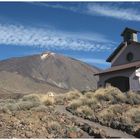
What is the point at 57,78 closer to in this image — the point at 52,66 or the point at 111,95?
the point at 52,66

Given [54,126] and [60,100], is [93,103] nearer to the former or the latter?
[60,100]

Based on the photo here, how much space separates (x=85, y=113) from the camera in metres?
26.3

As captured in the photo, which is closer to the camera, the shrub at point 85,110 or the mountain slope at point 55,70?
the shrub at point 85,110

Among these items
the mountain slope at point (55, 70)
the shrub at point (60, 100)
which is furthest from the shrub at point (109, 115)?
the mountain slope at point (55, 70)

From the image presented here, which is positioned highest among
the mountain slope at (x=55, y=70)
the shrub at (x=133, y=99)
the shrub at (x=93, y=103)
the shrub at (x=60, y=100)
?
the mountain slope at (x=55, y=70)

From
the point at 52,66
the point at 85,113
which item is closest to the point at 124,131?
the point at 85,113

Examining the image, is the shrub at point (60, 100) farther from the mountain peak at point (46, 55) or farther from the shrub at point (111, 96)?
the mountain peak at point (46, 55)

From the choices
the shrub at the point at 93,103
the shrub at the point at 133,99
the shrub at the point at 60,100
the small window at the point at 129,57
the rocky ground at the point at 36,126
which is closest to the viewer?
the rocky ground at the point at 36,126

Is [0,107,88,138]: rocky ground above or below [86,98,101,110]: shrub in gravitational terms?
below

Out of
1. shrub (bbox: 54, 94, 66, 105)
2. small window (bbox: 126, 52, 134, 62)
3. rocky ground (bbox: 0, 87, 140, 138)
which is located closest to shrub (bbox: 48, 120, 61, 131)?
rocky ground (bbox: 0, 87, 140, 138)

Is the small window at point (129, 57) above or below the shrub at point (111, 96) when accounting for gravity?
above

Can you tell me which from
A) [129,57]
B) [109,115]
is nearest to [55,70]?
[129,57]

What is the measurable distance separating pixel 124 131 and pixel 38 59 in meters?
155

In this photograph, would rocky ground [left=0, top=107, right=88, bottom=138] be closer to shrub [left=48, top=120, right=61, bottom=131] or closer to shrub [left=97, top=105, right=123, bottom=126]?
shrub [left=48, top=120, right=61, bottom=131]
